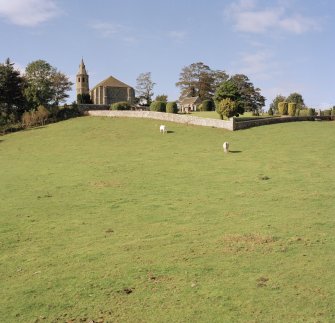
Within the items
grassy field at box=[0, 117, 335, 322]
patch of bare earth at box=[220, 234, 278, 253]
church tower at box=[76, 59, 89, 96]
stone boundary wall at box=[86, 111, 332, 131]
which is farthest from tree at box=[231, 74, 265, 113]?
patch of bare earth at box=[220, 234, 278, 253]

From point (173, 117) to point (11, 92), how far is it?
33.5m

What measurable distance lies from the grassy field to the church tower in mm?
78139

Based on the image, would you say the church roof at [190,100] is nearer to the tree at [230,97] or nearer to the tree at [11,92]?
the tree at [11,92]

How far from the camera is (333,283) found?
11.6 metres

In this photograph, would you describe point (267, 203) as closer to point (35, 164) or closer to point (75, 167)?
point (75, 167)

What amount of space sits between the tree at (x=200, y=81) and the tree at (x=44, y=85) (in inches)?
1268

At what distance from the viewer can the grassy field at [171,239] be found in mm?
11000

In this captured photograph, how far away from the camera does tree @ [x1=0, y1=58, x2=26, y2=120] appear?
74125 mm

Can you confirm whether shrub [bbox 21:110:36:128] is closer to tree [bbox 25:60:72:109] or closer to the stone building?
tree [bbox 25:60:72:109]

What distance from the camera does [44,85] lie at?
265 feet

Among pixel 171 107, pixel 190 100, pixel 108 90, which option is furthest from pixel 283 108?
pixel 108 90

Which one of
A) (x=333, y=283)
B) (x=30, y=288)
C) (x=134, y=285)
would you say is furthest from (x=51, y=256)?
(x=333, y=283)

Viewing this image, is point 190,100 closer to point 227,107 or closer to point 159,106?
point 159,106

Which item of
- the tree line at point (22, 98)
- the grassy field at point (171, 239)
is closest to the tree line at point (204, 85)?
the tree line at point (22, 98)
